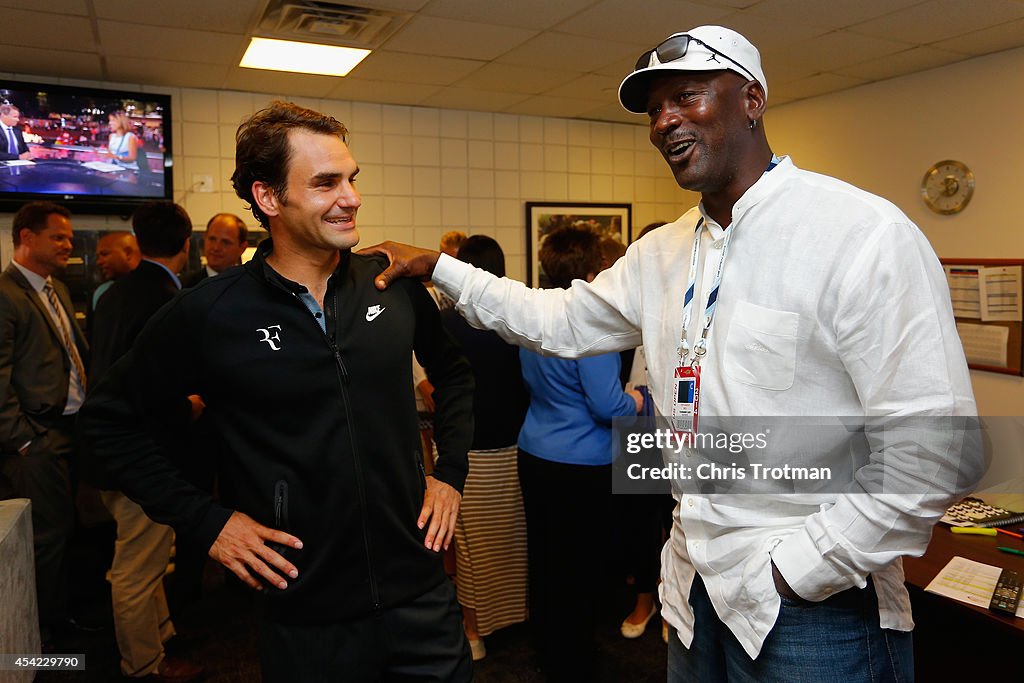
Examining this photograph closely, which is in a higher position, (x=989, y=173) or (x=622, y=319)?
(x=989, y=173)

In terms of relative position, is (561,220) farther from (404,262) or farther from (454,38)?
(404,262)

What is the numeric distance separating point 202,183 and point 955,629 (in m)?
4.57

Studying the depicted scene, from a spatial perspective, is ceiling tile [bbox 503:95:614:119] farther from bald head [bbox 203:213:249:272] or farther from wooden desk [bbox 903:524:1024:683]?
wooden desk [bbox 903:524:1024:683]

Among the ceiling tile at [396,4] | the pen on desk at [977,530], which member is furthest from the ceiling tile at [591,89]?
the pen on desk at [977,530]

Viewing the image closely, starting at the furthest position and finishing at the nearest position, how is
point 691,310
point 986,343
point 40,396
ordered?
Answer: point 986,343
point 40,396
point 691,310

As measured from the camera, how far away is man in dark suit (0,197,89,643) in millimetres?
2963

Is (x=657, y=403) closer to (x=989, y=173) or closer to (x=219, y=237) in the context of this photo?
(x=219, y=237)

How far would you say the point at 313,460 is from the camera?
1396mm

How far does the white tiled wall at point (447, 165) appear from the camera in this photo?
15.4 feet

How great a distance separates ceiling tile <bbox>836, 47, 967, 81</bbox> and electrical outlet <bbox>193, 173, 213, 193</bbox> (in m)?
4.02

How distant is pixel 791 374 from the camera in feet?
4.09

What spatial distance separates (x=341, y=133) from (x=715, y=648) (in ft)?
4.23

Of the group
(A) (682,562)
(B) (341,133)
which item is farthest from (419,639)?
(B) (341,133)

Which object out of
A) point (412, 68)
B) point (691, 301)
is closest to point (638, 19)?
point (412, 68)
